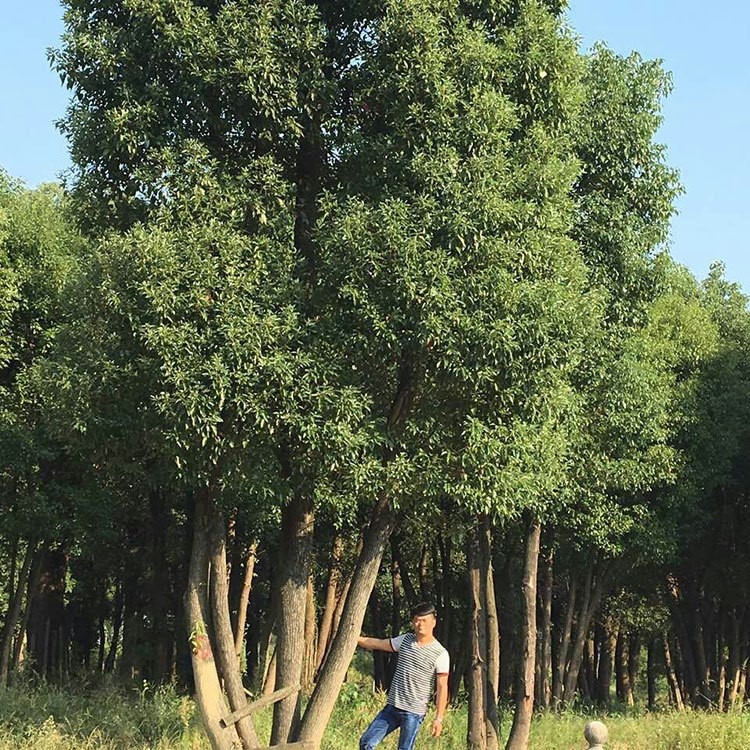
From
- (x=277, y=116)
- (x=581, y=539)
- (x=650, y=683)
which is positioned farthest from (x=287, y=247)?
(x=650, y=683)

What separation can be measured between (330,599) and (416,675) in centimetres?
1743

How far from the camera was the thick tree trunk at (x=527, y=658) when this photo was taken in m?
18.0

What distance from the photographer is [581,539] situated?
26.2 m

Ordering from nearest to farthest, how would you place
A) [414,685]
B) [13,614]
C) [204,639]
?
[414,685], [204,639], [13,614]

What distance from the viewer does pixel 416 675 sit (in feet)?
33.5

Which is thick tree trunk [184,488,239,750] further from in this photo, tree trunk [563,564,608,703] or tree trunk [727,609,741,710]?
tree trunk [727,609,741,710]

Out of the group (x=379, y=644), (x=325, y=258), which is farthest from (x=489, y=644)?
(x=325, y=258)

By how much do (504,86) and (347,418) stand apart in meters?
5.04

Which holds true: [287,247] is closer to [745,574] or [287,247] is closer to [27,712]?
[27,712]

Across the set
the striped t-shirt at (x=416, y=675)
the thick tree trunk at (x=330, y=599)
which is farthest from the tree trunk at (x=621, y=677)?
the striped t-shirt at (x=416, y=675)

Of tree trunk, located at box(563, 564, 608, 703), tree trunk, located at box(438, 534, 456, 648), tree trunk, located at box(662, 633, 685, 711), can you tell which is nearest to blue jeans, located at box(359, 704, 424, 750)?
tree trunk, located at box(563, 564, 608, 703)

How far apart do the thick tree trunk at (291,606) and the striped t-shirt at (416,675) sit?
11.8 ft

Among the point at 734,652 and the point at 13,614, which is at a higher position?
the point at 13,614

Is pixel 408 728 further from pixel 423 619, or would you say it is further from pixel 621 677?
pixel 621 677
